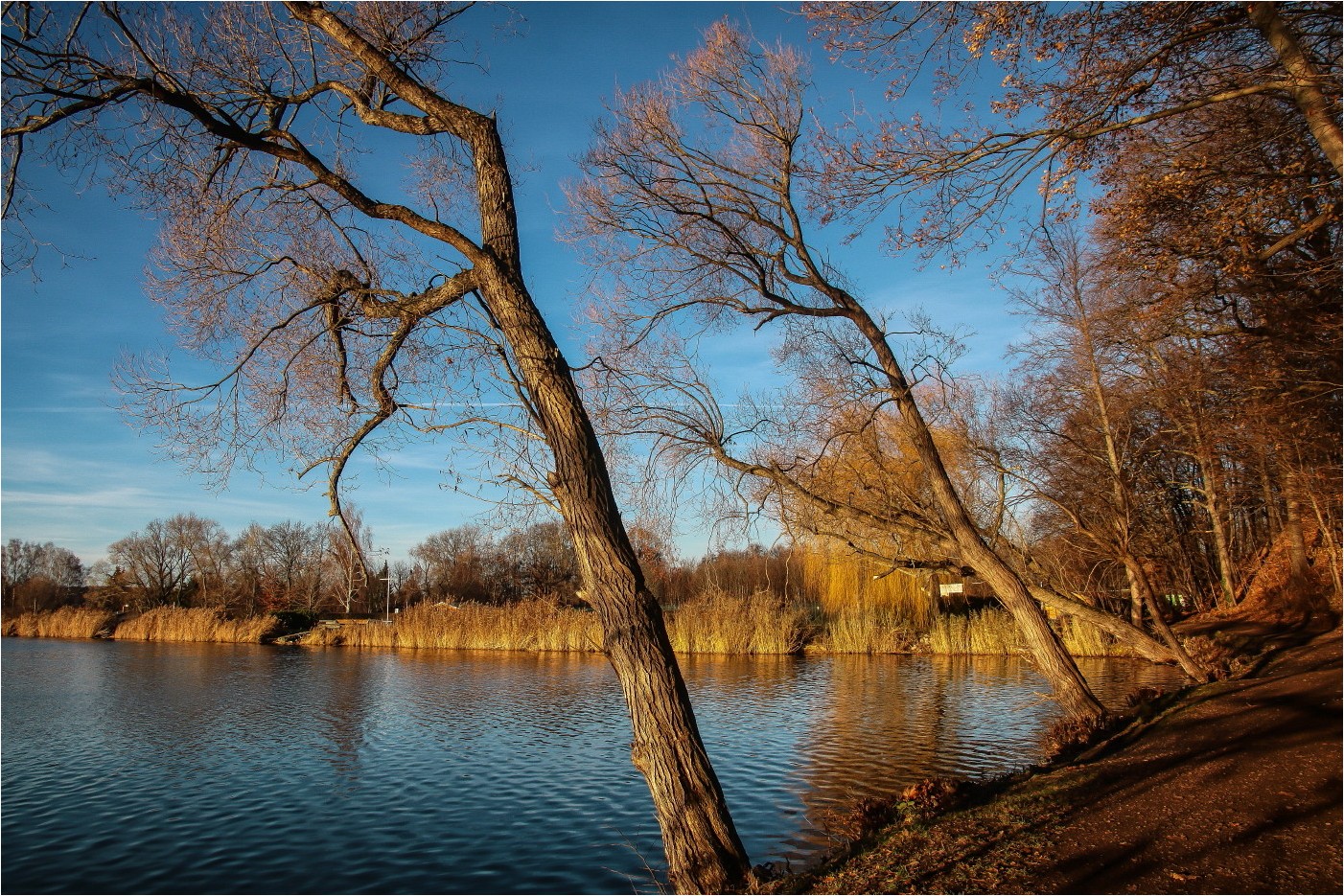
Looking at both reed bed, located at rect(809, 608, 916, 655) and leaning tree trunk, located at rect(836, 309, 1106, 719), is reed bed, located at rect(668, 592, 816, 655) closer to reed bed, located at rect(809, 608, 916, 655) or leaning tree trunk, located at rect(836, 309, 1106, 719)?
reed bed, located at rect(809, 608, 916, 655)

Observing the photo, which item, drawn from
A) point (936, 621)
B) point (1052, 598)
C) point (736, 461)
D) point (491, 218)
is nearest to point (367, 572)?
point (491, 218)

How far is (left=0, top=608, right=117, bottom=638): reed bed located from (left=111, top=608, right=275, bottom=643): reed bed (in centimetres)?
190

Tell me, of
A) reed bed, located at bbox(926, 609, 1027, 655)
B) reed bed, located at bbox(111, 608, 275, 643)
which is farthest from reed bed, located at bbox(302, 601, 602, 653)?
A: reed bed, located at bbox(926, 609, 1027, 655)

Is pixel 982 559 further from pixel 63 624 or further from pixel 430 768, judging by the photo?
pixel 63 624

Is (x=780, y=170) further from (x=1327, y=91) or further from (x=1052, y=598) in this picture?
(x=1052, y=598)

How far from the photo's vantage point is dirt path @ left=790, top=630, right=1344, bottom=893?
14.2ft

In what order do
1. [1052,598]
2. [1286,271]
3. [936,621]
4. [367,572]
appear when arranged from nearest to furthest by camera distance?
1. [367,572]
2. [1286,271]
3. [1052,598]
4. [936,621]

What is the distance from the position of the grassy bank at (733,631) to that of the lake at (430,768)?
324 cm

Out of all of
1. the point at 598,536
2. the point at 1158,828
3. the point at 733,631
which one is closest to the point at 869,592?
the point at 733,631

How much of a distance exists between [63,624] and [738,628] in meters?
31.2

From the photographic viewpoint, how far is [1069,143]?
5.95 meters

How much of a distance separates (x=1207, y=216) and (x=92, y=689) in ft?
69.5

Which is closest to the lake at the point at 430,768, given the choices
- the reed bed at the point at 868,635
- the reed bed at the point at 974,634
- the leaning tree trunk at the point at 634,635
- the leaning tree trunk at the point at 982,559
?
the leaning tree trunk at the point at 982,559

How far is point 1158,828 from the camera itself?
5.00 meters
